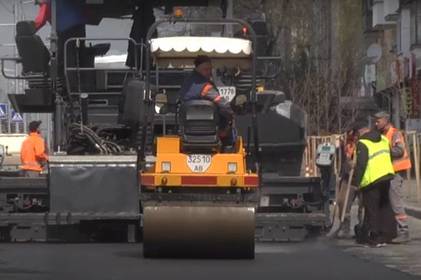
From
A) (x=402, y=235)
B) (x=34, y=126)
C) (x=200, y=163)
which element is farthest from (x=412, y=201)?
(x=200, y=163)

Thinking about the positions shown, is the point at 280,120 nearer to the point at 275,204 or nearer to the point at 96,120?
the point at 275,204

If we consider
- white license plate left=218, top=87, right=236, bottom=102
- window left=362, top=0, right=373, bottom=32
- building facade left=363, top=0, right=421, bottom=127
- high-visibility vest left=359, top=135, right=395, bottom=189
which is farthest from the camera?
window left=362, top=0, right=373, bottom=32

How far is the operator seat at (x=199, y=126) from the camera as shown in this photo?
36.6 feet

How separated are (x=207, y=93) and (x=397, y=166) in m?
4.28

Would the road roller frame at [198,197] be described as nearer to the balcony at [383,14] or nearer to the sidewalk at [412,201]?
the sidewalk at [412,201]

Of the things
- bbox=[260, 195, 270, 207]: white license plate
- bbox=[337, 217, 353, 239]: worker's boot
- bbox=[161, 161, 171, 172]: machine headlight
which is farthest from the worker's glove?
bbox=[337, 217, 353, 239]: worker's boot

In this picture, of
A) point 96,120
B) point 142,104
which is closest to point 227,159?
point 142,104

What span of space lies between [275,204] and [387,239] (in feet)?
6.15

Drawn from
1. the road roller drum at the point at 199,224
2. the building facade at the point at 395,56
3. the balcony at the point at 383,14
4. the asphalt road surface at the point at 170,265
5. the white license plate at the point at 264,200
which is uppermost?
the balcony at the point at 383,14

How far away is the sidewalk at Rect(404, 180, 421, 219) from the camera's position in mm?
19291

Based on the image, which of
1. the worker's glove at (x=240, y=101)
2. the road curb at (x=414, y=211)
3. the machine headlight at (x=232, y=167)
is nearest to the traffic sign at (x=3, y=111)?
the road curb at (x=414, y=211)

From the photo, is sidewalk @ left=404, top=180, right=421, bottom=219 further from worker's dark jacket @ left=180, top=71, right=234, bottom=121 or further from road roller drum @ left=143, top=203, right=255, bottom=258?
worker's dark jacket @ left=180, top=71, right=234, bottom=121

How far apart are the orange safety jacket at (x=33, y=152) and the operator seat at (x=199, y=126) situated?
6.83m

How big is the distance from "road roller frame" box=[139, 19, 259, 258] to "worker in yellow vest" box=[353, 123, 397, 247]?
3158mm
